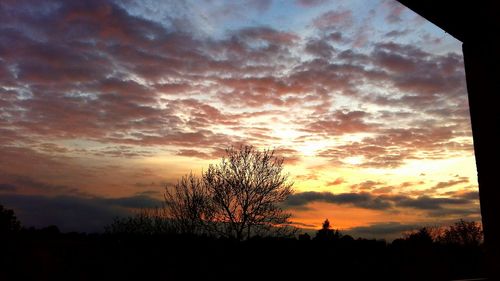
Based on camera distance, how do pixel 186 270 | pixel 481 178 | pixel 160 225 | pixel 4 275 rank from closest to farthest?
pixel 481 178
pixel 4 275
pixel 186 270
pixel 160 225

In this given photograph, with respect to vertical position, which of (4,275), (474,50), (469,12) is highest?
(469,12)

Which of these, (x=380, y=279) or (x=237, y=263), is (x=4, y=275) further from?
(x=380, y=279)

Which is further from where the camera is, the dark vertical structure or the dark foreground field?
the dark foreground field

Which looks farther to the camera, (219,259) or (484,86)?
(219,259)

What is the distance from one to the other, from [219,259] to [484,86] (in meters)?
5.44

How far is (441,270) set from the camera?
8.31 m

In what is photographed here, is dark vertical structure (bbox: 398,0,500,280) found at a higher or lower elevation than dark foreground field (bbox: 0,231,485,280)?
higher

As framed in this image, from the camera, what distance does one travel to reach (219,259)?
6.52 metres

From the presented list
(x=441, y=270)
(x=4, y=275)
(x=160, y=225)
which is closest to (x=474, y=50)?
(x=4, y=275)

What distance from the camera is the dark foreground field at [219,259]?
5.17 metres

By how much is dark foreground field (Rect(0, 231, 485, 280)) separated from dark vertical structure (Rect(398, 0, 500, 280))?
4563mm

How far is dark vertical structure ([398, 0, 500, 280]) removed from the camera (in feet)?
5.13

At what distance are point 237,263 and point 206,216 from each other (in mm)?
18273

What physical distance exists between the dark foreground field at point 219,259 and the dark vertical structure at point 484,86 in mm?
4563
